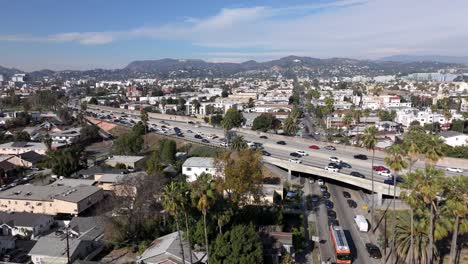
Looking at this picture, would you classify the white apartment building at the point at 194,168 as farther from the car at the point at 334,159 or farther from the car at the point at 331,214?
the car at the point at 334,159

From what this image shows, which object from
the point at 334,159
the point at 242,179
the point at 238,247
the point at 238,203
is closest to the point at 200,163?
the point at 242,179

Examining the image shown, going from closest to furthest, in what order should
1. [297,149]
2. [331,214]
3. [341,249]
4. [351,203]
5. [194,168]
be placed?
[341,249]
[331,214]
[351,203]
[194,168]
[297,149]

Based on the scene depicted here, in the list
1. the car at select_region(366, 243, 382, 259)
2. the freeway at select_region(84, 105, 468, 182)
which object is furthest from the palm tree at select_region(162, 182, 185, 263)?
the freeway at select_region(84, 105, 468, 182)

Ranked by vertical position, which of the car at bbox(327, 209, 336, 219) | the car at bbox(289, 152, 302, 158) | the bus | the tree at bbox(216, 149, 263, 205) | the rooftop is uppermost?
the tree at bbox(216, 149, 263, 205)

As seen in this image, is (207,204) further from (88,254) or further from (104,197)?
(104,197)

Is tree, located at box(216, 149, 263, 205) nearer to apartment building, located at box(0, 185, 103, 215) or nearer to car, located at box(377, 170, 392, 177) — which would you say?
apartment building, located at box(0, 185, 103, 215)

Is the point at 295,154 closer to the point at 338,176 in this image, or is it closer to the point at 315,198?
the point at 338,176
